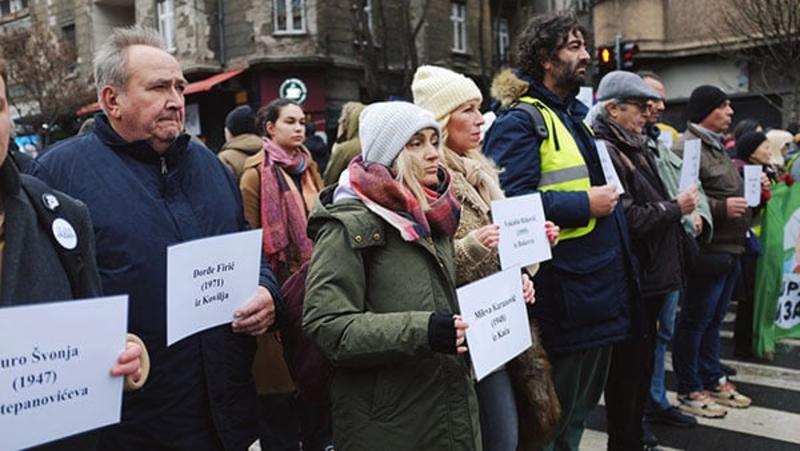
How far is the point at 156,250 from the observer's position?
238cm

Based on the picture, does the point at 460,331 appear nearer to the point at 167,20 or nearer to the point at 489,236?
the point at 489,236

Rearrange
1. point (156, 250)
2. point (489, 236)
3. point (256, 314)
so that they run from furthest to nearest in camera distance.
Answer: point (489, 236) < point (256, 314) < point (156, 250)

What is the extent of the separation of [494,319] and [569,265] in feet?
2.75

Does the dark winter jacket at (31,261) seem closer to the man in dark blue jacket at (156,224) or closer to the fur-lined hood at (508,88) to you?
the man in dark blue jacket at (156,224)

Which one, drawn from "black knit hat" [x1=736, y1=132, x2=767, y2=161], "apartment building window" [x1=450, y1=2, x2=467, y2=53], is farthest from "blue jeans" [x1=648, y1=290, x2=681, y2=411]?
"apartment building window" [x1=450, y1=2, x2=467, y2=53]

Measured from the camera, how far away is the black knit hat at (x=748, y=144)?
618 centimetres

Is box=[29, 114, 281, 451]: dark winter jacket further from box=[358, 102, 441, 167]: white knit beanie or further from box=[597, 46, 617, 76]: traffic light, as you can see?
box=[597, 46, 617, 76]: traffic light

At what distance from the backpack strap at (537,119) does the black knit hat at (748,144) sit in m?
3.65

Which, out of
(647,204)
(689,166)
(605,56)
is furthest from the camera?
(605,56)

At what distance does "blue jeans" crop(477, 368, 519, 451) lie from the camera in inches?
118

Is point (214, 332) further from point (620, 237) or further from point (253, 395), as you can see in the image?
point (620, 237)

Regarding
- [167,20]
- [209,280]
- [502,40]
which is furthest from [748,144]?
[502,40]

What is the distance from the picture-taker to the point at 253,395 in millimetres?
2707

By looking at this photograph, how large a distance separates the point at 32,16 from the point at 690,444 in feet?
104
